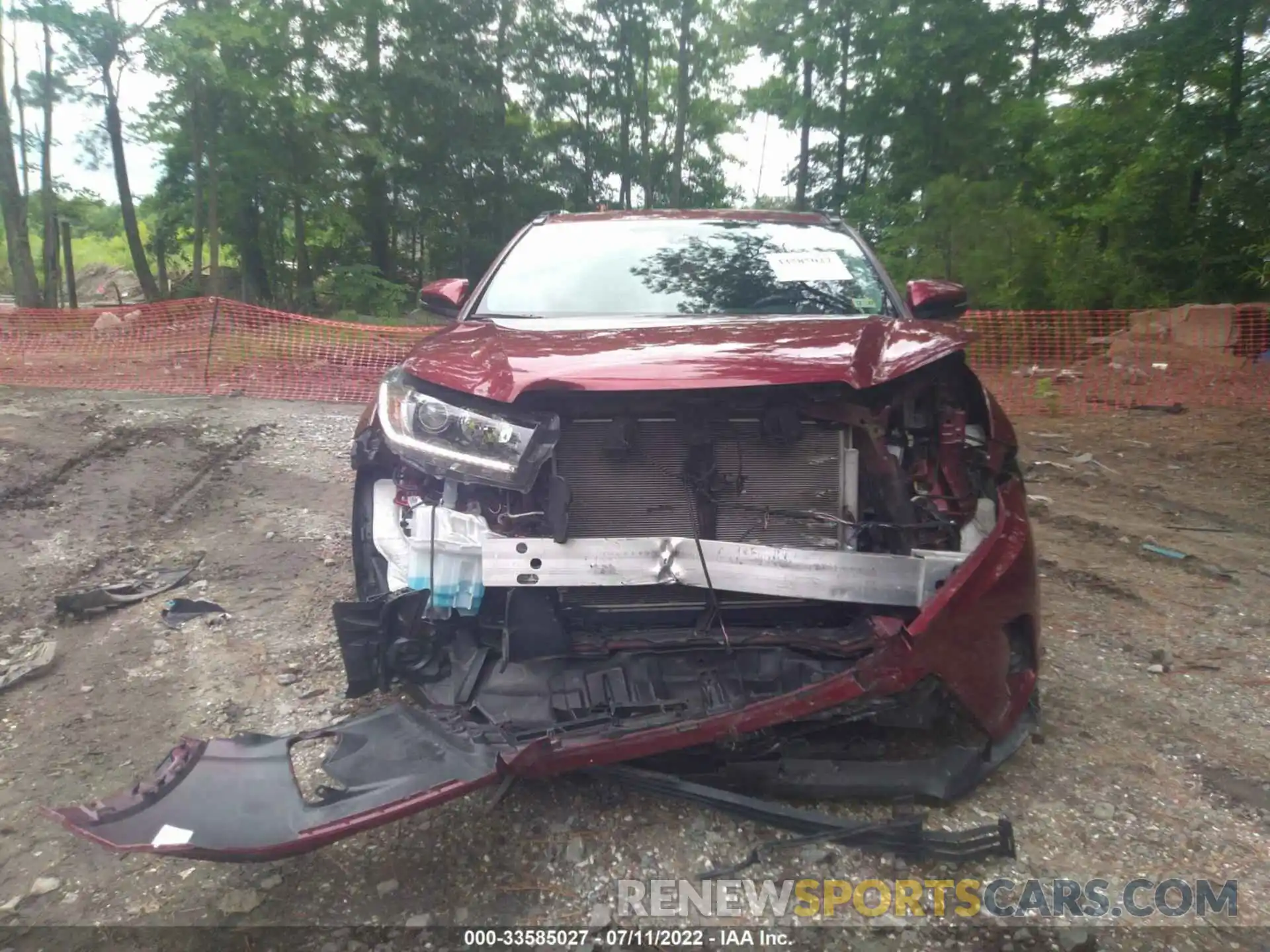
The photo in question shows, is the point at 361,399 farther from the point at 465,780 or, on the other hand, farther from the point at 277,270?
the point at 277,270

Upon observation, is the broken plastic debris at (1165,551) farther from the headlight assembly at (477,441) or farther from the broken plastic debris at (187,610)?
the broken plastic debris at (187,610)

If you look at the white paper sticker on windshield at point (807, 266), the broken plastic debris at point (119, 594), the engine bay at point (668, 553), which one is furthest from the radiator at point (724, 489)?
the broken plastic debris at point (119, 594)

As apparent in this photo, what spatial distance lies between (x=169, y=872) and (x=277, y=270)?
826 inches

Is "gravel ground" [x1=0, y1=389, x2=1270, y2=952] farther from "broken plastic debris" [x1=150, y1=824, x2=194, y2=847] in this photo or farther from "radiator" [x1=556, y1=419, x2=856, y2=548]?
"radiator" [x1=556, y1=419, x2=856, y2=548]

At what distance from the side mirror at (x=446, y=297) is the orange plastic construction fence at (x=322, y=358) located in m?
5.67

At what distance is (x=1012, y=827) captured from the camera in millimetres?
2480

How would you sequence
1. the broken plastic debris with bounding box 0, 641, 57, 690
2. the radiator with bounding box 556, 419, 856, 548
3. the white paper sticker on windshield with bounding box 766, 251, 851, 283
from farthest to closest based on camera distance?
1. the white paper sticker on windshield with bounding box 766, 251, 851, 283
2. the broken plastic debris with bounding box 0, 641, 57, 690
3. the radiator with bounding box 556, 419, 856, 548

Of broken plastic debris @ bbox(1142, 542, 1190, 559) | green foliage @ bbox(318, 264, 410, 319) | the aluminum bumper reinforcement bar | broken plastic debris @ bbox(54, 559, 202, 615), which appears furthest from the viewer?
green foliage @ bbox(318, 264, 410, 319)

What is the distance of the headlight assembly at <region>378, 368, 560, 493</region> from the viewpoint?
2320 millimetres

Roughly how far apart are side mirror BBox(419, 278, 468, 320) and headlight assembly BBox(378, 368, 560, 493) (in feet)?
4.81

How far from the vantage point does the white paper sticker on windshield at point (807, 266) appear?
11.9 ft

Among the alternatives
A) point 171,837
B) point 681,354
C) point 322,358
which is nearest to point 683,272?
point 681,354

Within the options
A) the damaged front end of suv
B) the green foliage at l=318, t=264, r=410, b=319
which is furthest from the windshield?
the green foliage at l=318, t=264, r=410, b=319

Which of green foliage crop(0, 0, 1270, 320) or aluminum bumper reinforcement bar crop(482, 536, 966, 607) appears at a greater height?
green foliage crop(0, 0, 1270, 320)
